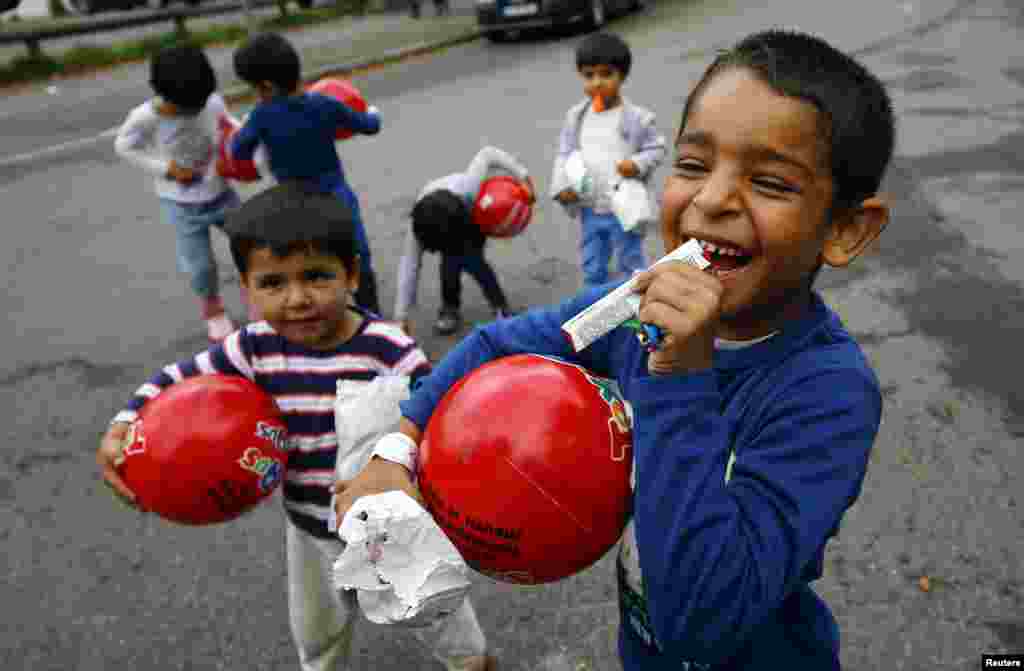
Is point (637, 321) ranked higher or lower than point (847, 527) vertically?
higher

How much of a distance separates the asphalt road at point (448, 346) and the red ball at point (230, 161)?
1199 mm

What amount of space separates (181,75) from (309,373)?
315cm

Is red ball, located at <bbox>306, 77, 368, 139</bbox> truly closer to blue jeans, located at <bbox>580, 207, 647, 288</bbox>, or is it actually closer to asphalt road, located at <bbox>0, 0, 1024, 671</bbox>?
asphalt road, located at <bbox>0, 0, 1024, 671</bbox>

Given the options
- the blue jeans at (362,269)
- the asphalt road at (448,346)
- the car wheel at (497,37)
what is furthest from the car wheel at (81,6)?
the blue jeans at (362,269)

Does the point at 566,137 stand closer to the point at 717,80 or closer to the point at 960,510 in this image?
the point at 960,510

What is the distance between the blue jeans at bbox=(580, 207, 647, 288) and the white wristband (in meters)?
3.13

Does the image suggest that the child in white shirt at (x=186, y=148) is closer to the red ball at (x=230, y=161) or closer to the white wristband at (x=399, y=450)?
the red ball at (x=230, y=161)

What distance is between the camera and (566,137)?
4.63 meters

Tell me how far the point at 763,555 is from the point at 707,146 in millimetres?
594

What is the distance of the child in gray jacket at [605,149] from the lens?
4.42 meters

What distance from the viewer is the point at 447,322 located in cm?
487

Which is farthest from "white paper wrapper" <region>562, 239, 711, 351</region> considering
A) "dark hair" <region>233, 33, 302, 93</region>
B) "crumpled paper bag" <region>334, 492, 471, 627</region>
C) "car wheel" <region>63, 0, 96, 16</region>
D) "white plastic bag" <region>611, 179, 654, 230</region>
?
"car wheel" <region>63, 0, 96, 16</region>

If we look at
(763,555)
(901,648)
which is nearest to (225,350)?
(763,555)

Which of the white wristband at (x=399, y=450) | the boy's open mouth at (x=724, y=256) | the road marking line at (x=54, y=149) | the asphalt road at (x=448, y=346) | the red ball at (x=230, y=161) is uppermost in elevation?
the boy's open mouth at (x=724, y=256)
